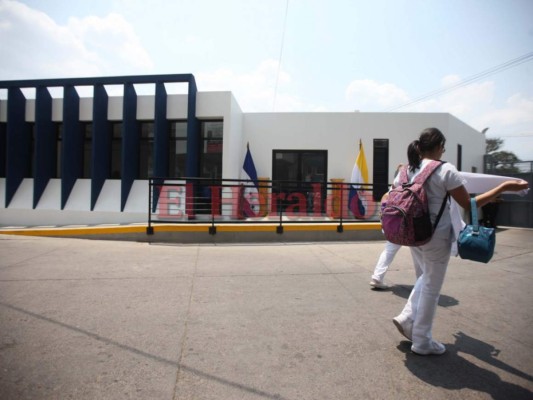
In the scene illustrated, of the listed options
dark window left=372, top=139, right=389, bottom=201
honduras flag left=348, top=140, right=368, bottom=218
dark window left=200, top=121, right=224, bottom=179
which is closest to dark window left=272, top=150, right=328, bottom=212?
honduras flag left=348, top=140, right=368, bottom=218

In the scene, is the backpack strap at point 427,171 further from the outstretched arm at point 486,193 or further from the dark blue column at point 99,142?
the dark blue column at point 99,142

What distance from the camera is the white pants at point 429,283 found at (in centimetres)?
229

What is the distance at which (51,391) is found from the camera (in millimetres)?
1897

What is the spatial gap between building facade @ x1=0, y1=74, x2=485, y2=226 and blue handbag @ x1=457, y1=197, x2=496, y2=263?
340 inches

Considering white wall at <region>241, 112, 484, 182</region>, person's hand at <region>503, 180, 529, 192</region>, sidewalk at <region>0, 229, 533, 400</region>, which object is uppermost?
white wall at <region>241, 112, 484, 182</region>

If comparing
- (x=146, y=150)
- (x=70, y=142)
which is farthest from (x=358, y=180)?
(x=70, y=142)

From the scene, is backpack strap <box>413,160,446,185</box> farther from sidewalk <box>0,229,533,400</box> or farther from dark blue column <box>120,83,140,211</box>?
dark blue column <box>120,83,140,211</box>

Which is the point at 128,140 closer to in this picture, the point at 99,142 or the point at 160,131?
the point at 99,142

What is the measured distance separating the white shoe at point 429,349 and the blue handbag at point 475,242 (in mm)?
719

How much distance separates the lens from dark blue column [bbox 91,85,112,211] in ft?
36.0

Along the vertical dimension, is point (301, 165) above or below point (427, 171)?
above

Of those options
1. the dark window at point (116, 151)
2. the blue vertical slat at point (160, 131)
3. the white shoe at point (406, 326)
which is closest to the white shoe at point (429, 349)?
the white shoe at point (406, 326)

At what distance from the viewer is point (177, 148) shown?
11.3 meters

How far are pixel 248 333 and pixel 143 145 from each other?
1030 cm
